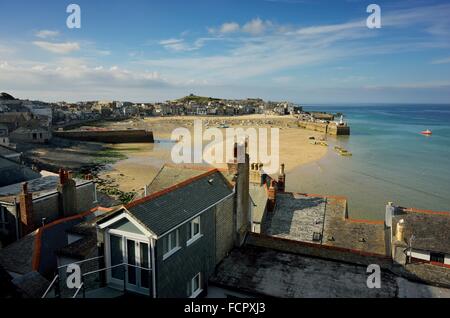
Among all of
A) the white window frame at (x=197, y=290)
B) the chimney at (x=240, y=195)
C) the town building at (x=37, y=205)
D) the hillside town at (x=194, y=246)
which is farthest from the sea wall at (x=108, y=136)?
the white window frame at (x=197, y=290)

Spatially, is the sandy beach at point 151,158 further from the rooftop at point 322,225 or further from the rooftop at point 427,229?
the rooftop at point 427,229

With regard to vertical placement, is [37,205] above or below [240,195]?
below

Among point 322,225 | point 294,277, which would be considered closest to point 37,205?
point 294,277

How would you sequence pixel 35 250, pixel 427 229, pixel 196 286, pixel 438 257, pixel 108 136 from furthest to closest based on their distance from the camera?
pixel 108 136 < pixel 427 229 < pixel 438 257 < pixel 35 250 < pixel 196 286

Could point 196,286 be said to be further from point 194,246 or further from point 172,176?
point 172,176

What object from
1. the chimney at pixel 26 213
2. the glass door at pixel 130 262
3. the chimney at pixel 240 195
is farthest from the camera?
the chimney at pixel 26 213

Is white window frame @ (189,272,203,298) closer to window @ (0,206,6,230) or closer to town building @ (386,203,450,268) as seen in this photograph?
town building @ (386,203,450,268)
